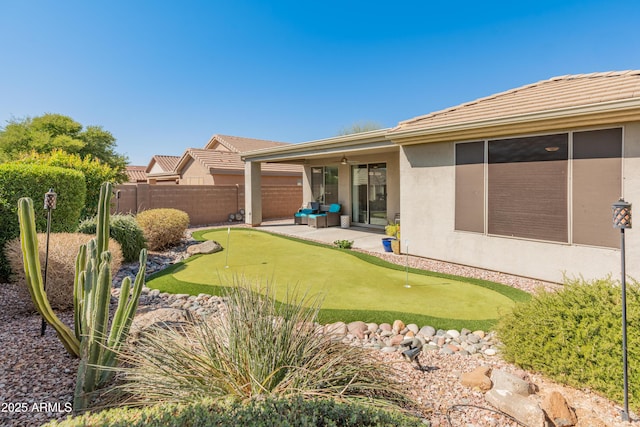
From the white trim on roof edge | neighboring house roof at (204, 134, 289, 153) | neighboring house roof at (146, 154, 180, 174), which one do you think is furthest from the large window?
neighboring house roof at (146, 154, 180, 174)

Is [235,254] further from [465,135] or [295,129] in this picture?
[295,129]

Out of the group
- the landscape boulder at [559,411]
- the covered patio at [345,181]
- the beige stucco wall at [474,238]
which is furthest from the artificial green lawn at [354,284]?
the covered patio at [345,181]

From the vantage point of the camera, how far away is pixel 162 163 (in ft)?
94.6

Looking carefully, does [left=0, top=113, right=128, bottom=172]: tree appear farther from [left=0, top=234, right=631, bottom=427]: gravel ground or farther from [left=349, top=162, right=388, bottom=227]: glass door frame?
[left=0, top=234, right=631, bottom=427]: gravel ground

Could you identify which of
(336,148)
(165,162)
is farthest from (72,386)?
(165,162)

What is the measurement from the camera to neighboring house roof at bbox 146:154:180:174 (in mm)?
28297

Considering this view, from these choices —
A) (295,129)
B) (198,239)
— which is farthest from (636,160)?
(295,129)

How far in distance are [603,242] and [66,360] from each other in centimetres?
845

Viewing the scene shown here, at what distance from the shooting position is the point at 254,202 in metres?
16.0

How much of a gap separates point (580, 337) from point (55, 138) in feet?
87.1

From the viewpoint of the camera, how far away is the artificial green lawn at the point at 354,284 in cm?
515

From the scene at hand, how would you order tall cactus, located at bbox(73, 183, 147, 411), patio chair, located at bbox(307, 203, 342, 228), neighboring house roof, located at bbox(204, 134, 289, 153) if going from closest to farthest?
tall cactus, located at bbox(73, 183, 147, 411) → patio chair, located at bbox(307, 203, 342, 228) → neighboring house roof, located at bbox(204, 134, 289, 153)

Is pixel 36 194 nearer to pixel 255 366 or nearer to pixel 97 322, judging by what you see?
pixel 97 322

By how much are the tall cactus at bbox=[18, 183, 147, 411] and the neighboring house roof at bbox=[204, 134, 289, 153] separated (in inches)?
917
